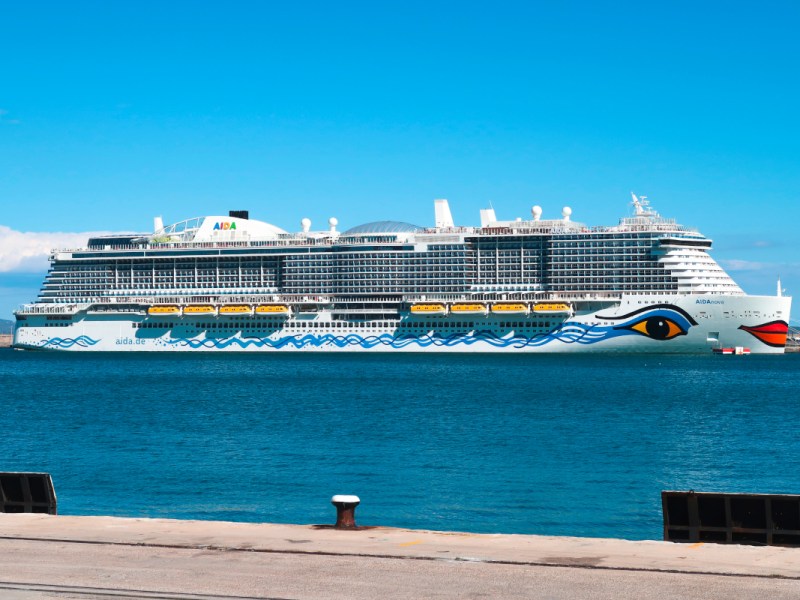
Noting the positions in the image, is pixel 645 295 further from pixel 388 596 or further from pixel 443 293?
pixel 388 596

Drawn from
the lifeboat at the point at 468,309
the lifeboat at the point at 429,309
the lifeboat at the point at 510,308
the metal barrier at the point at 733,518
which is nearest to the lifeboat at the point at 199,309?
the lifeboat at the point at 429,309

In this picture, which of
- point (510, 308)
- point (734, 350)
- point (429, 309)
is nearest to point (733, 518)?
point (734, 350)

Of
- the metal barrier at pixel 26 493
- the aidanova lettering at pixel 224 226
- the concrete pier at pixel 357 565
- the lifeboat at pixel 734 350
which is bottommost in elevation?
the lifeboat at pixel 734 350

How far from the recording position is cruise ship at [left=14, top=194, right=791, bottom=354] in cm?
9438

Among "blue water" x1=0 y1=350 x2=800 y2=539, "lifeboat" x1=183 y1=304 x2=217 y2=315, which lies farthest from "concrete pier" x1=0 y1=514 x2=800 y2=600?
"lifeboat" x1=183 y1=304 x2=217 y2=315

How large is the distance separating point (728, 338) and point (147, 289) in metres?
53.8

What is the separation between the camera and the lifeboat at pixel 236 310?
107 meters

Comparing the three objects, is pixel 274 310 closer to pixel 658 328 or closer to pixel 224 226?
pixel 224 226

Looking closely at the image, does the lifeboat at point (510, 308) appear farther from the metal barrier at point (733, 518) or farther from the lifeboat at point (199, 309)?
the metal barrier at point (733, 518)

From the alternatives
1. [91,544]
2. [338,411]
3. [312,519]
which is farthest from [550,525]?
[338,411]

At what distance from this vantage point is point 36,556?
47.0ft

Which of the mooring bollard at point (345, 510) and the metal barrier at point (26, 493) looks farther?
the metal barrier at point (26, 493)

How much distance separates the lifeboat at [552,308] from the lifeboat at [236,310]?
85.9 feet

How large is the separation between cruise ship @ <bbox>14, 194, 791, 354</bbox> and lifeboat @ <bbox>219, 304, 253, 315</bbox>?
144 millimetres
